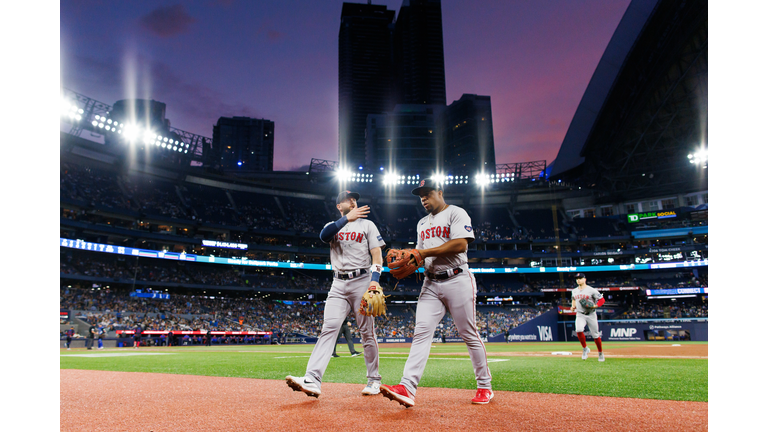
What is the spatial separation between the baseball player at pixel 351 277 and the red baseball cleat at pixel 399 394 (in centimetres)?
86

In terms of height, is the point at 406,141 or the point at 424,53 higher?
the point at 424,53

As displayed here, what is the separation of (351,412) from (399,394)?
49 cm

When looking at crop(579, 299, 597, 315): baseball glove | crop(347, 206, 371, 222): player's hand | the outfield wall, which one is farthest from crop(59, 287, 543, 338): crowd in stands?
crop(347, 206, 371, 222): player's hand

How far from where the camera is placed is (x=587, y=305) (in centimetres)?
1078

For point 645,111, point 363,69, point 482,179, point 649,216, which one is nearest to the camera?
point 645,111

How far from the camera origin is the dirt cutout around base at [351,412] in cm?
349

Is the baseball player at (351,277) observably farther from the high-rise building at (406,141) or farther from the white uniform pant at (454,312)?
the high-rise building at (406,141)

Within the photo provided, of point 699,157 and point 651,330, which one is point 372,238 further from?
point 699,157

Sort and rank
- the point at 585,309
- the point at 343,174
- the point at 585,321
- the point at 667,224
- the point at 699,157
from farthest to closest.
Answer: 1. the point at 343,174
2. the point at 667,224
3. the point at 699,157
4. the point at 585,321
5. the point at 585,309

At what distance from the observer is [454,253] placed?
4.43 meters

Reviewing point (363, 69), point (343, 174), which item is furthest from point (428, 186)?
point (363, 69)

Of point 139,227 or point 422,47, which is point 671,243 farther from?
point 422,47

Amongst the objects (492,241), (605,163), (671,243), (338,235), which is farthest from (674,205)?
(338,235)

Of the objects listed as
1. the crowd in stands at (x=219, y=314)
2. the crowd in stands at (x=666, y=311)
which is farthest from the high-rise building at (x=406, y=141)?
the crowd in stands at (x=666, y=311)
